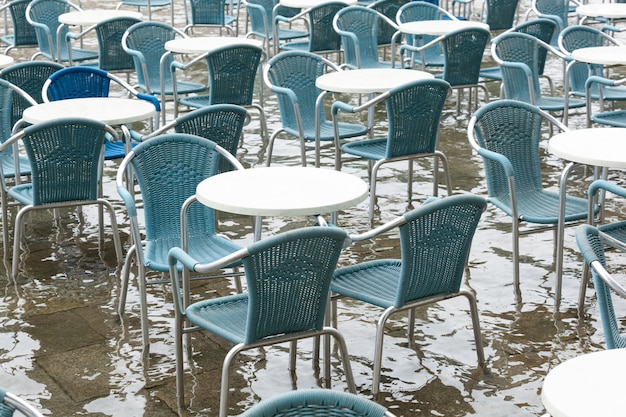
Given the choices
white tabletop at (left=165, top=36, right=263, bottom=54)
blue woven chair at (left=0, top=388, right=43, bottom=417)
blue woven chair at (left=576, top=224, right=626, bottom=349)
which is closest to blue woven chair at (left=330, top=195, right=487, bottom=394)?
blue woven chair at (left=576, top=224, right=626, bottom=349)

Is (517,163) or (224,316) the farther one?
(517,163)

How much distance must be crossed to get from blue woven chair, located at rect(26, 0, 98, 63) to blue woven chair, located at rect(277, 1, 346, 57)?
6.68 ft

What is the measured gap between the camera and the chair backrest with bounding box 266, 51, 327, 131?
6957 mm

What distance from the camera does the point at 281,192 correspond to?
14.4ft

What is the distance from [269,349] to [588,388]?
2.30 metres

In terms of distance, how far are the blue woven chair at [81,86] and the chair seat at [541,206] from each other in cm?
234

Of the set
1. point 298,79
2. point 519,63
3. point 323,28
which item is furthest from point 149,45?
point 519,63

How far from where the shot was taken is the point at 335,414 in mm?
2469

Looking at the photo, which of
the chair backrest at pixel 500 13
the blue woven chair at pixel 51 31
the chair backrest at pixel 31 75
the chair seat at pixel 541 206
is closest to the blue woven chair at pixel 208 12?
the blue woven chair at pixel 51 31

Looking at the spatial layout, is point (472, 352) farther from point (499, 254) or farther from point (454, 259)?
point (499, 254)

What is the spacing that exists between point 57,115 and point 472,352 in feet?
8.70

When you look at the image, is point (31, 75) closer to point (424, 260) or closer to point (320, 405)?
point (424, 260)

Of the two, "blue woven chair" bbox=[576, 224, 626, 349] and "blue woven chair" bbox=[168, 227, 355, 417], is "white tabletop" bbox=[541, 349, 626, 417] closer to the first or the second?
"blue woven chair" bbox=[576, 224, 626, 349]

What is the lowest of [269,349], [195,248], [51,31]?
[269,349]
